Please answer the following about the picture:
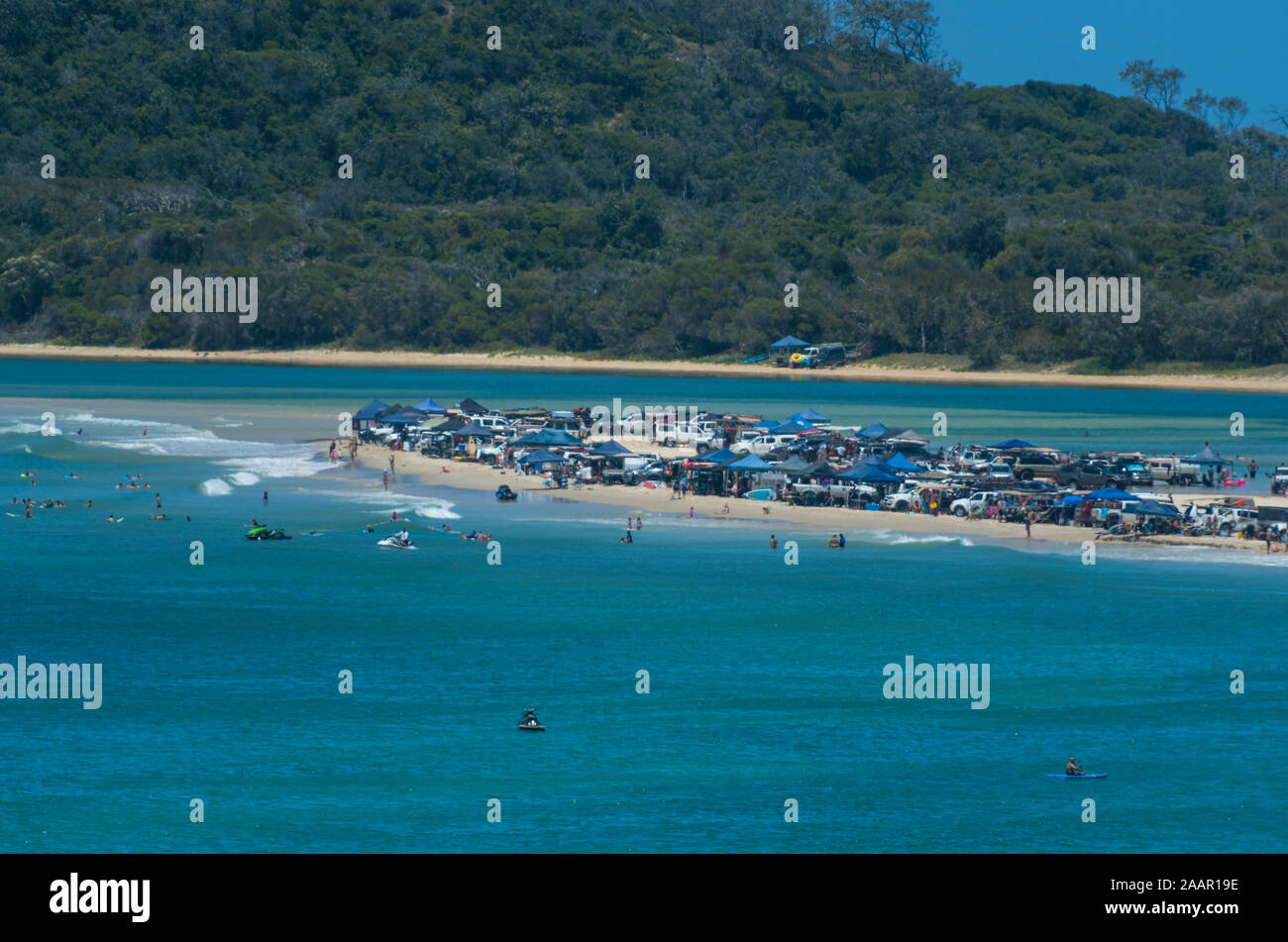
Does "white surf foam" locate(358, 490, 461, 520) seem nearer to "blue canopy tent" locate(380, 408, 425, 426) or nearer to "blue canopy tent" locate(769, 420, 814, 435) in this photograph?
"blue canopy tent" locate(380, 408, 425, 426)

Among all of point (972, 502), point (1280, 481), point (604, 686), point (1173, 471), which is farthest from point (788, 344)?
point (604, 686)

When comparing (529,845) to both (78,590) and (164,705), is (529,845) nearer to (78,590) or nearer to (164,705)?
(164,705)

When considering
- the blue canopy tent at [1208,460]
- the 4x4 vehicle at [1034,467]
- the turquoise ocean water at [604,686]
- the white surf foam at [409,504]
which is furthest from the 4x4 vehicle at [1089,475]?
the white surf foam at [409,504]

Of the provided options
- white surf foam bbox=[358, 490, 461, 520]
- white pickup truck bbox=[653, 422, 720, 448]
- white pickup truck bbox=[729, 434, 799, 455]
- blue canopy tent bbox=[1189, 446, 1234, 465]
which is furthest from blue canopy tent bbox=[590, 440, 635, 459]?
→ blue canopy tent bbox=[1189, 446, 1234, 465]

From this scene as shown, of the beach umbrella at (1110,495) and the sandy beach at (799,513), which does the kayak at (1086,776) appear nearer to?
the sandy beach at (799,513)

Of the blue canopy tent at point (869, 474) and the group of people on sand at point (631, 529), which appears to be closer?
the group of people on sand at point (631, 529)

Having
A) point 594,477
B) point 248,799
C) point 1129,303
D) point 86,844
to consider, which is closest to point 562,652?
point 248,799
